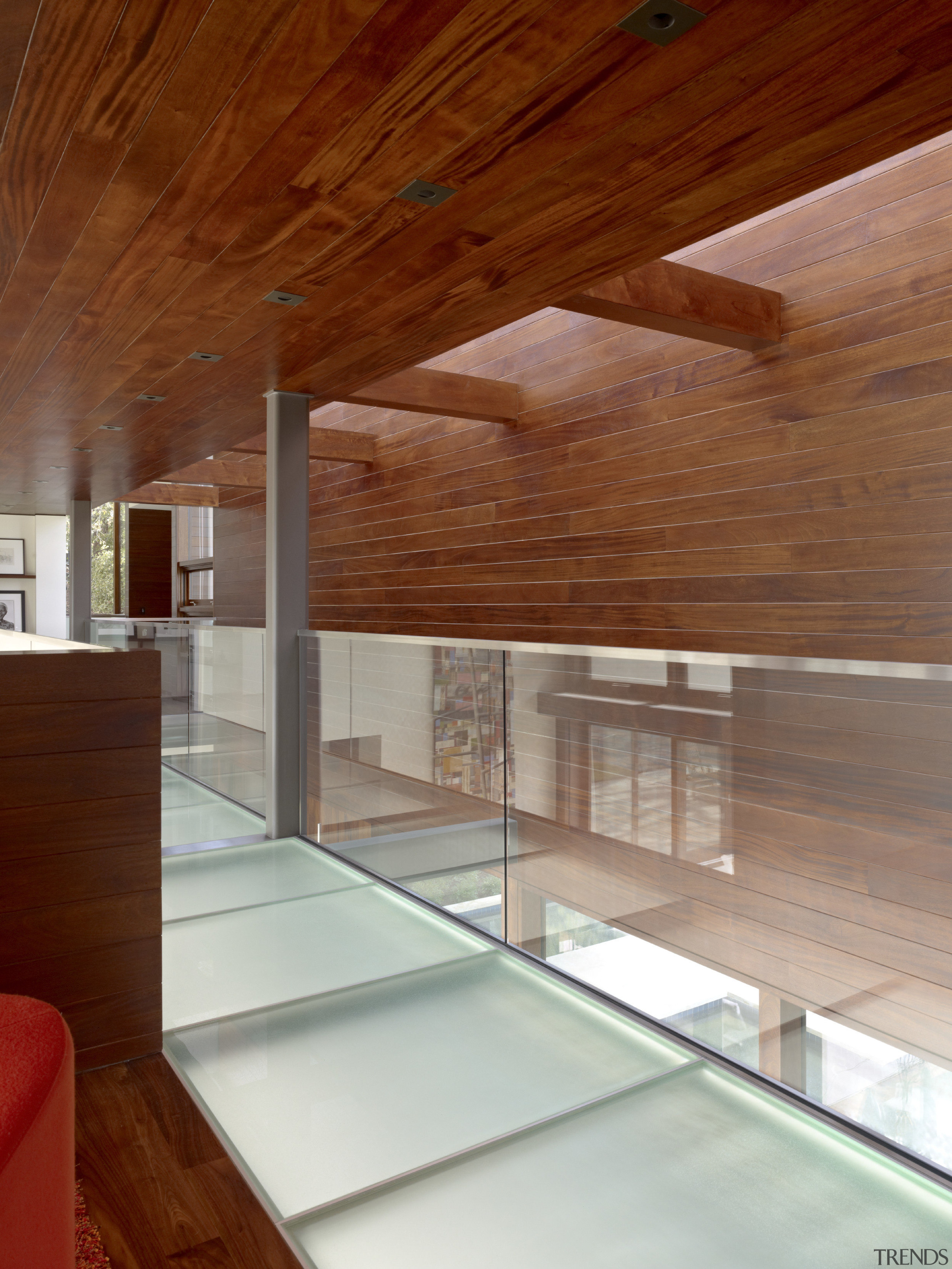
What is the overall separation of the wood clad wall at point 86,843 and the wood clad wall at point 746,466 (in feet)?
8.62

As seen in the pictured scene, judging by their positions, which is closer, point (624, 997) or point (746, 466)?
point (624, 997)

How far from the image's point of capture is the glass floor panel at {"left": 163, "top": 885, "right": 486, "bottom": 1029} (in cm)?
258

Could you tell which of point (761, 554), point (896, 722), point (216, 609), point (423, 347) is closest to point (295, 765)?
point (423, 347)

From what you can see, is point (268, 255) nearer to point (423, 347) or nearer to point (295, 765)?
point (423, 347)

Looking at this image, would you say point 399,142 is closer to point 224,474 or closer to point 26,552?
point 224,474

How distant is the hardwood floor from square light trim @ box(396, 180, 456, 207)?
221cm

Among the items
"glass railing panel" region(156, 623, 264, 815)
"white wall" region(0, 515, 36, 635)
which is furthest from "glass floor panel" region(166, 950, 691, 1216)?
"white wall" region(0, 515, 36, 635)

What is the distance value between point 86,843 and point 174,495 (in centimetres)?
763

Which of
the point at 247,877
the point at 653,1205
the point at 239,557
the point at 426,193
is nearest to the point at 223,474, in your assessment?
the point at 239,557

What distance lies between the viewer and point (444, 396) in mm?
4973

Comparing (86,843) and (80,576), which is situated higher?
(80,576)

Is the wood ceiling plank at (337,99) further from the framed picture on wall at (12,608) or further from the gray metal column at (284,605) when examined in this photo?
the framed picture on wall at (12,608)

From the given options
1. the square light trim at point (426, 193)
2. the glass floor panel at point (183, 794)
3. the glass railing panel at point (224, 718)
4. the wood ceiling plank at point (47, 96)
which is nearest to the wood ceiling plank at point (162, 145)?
the wood ceiling plank at point (47, 96)

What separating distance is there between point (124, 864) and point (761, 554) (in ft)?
9.39
